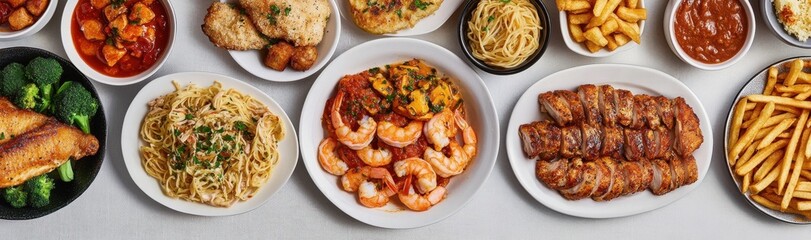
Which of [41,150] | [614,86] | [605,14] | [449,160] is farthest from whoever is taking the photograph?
[614,86]

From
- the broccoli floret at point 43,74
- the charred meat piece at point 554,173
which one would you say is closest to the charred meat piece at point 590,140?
the charred meat piece at point 554,173

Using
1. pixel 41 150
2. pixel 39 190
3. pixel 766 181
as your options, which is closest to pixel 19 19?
pixel 41 150

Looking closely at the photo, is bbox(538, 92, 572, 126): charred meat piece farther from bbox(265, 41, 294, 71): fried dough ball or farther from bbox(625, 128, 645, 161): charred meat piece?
bbox(265, 41, 294, 71): fried dough ball

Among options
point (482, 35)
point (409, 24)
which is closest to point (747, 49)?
point (482, 35)

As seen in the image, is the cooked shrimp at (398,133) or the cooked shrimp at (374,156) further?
the cooked shrimp at (374,156)

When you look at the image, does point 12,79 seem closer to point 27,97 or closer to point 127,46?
point 27,97

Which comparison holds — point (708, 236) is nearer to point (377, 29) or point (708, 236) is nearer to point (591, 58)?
point (591, 58)

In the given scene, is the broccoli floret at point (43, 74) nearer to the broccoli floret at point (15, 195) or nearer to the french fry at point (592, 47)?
the broccoli floret at point (15, 195)
